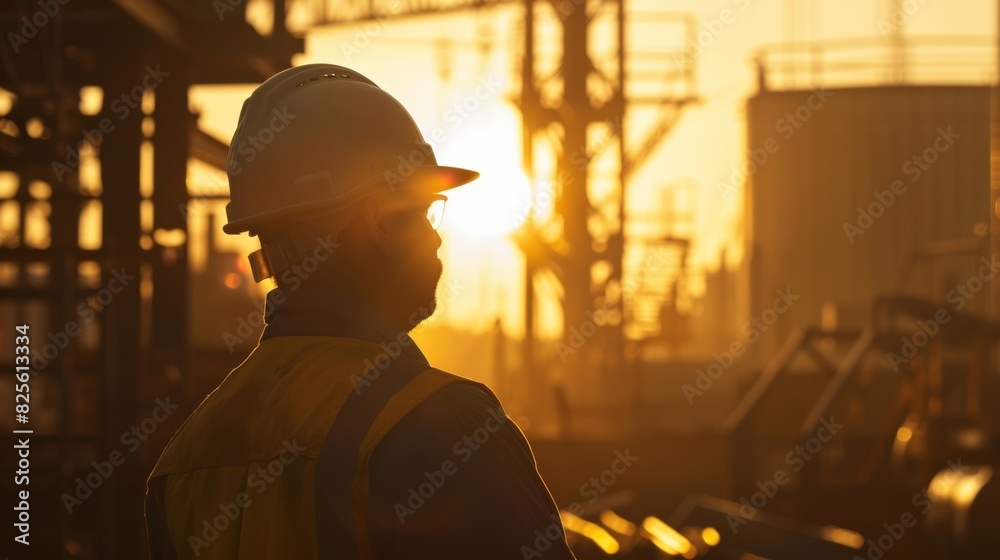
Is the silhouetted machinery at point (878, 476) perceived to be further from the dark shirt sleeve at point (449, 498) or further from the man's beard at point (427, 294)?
the dark shirt sleeve at point (449, 498)

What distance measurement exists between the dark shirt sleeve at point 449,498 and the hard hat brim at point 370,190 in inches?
18.2

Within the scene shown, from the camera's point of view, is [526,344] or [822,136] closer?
[526,344]

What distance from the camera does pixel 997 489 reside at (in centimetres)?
786

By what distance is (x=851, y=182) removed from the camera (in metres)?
25.9

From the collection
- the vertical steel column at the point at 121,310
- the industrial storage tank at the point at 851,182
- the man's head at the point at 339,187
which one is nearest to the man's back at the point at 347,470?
the man's head at the point at 339,187

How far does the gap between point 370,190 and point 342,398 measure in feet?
1.34

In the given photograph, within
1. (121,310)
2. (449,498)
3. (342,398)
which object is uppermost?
(342,398)

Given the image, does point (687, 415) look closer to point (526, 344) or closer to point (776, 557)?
point (526, 344)

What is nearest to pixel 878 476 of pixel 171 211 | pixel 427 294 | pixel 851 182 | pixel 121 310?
pixel 171 211

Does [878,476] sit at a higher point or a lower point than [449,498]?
lower

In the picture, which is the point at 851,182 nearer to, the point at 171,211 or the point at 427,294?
the point at 171,211

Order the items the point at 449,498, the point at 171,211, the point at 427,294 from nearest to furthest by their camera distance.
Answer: the point at 449,498 < the point at 427,294 < the point at 171,211

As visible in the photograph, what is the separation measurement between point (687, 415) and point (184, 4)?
21.1 metres

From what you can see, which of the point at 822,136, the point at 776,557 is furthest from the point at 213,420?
the point at 822,136
